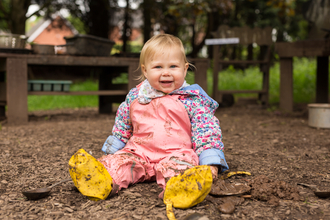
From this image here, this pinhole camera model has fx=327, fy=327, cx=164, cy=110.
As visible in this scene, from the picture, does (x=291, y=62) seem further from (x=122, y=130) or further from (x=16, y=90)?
(x=16, y=90)

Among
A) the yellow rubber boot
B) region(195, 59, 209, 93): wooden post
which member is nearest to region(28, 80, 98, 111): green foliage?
region(195, 59, 209, 93): wooden post

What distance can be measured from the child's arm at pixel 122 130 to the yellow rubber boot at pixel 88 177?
49 centimetres

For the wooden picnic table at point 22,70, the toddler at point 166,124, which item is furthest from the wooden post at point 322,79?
the toddler at point 166,124

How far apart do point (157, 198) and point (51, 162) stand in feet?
3.46

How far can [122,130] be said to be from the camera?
219cm

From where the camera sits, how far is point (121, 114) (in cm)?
219

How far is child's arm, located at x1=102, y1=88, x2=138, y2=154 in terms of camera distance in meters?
2.15

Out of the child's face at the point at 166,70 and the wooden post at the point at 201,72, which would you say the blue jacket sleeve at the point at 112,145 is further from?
the wooden post at the point at 201,72

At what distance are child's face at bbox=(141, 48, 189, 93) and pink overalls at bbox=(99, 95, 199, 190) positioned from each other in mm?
84

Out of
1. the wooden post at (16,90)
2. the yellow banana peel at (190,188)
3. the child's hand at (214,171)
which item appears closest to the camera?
the yellow banana peel at (190,188)

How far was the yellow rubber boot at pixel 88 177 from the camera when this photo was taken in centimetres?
163

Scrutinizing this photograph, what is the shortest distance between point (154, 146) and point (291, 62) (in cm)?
405

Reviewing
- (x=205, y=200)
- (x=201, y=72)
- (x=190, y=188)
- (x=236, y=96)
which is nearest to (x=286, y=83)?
(x=201, y=72)

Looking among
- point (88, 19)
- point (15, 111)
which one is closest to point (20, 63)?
point (15, 111)
